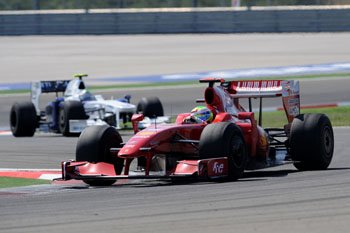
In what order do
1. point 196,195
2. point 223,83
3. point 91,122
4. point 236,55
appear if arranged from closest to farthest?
point 196,195 < point 223,83 < point 91,122 < point 236,55

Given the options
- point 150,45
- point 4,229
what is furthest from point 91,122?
point 150,45

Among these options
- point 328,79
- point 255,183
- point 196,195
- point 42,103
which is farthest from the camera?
point 328,79

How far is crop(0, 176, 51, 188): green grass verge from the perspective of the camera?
12.2 m

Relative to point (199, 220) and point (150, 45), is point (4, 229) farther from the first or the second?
point (150, 45)

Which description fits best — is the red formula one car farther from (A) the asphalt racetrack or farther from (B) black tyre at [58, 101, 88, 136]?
(B) black tyre at [58, 101, 88, 136]

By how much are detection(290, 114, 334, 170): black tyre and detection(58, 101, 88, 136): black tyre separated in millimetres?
9439

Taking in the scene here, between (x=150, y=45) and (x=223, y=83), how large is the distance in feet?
105

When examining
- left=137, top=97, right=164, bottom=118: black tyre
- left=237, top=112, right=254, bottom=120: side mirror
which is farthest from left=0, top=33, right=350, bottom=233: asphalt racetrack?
left=137, top=97, right=164, bottom=118: black tyre

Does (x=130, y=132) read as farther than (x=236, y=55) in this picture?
No

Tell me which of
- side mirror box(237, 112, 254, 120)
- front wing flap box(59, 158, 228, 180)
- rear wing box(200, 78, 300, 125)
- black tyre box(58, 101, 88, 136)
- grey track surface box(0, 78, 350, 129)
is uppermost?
rear wing box(200, 78, 300, 125)

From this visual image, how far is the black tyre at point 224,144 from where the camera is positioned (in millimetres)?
11000

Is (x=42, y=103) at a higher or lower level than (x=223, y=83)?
lower

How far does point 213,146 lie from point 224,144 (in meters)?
0.15

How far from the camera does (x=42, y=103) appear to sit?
29453mm
